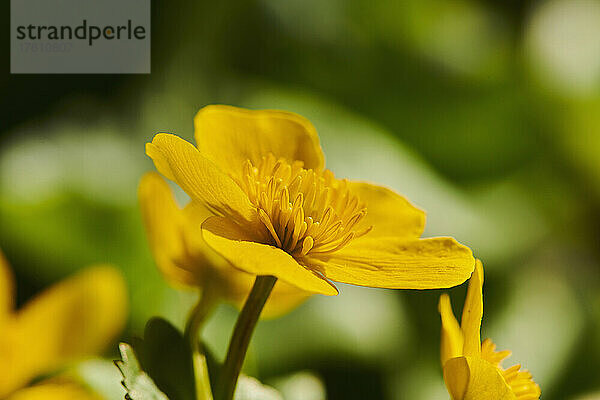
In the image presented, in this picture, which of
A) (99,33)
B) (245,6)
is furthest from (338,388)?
(245,6)

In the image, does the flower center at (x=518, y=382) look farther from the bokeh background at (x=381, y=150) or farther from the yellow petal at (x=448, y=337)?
the bokeh background at (x=381, y=150)

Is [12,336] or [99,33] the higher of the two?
[99,33]

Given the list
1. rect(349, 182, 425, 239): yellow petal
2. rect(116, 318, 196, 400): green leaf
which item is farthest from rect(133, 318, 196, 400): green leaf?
rect(349, 182, 425, 239): yellow petal

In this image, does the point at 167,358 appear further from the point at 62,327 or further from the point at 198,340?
the point at 62,327

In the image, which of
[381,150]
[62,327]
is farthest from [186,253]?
[381,150]

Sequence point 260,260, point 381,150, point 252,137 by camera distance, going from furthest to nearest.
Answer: point 381,150 < point 252,137 < point 260,260

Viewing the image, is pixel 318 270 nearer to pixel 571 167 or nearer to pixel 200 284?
pixel 200 284
